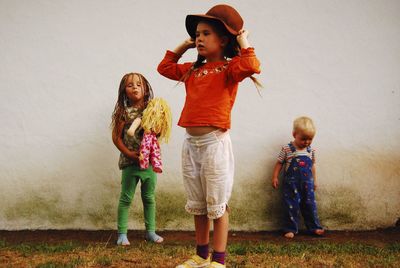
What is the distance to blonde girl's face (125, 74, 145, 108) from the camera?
420 cm

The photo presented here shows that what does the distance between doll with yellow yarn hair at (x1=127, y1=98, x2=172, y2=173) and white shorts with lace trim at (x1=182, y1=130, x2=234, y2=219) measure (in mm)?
1066

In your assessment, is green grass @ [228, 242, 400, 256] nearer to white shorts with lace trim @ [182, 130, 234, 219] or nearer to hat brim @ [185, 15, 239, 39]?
white shorts with lace trim @ [182, 130, 234, 219]

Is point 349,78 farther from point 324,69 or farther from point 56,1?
Answer: point 56,1

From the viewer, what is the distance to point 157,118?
410 cm

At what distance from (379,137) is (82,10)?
3.46m

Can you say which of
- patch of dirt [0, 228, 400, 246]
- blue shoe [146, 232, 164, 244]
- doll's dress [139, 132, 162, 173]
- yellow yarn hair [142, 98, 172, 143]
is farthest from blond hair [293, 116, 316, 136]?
blue shoe [146, 232, 164, 244]

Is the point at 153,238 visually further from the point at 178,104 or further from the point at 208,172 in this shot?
the point at 208,172

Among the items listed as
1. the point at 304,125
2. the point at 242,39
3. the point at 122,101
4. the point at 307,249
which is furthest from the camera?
the point at 304,125

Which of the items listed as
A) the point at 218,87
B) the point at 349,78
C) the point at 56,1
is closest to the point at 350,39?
the point at 349,78

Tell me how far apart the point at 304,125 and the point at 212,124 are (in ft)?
6.67

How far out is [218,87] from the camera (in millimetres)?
2908

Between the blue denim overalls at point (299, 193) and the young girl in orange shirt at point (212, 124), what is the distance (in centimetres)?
189

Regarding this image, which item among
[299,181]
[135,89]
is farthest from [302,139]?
[135,89]

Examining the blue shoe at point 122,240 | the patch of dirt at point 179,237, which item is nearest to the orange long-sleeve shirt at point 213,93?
the blue shoe at point 122,240
